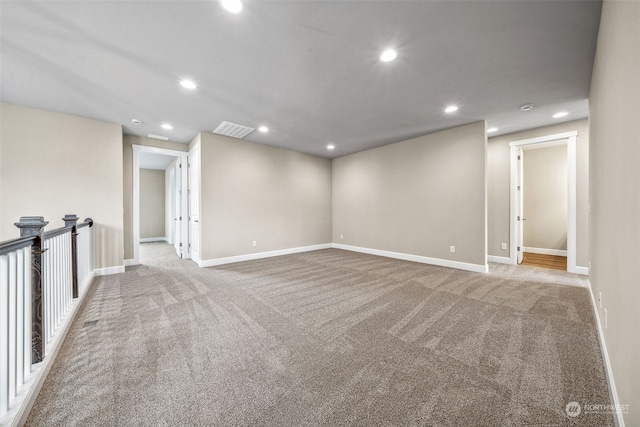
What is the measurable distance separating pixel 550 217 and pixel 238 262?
7.75 meters

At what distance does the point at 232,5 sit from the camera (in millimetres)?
1691

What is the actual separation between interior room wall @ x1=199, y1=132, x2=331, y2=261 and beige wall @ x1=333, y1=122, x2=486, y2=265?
2.82 ft

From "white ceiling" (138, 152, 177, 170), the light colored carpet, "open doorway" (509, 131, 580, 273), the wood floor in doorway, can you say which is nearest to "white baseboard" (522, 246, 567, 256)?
the wood floor in doorway

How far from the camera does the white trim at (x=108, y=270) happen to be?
156 inches

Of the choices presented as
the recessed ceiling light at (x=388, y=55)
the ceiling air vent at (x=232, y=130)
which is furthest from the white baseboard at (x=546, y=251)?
the ceiling air vent at (x=232, y=130)

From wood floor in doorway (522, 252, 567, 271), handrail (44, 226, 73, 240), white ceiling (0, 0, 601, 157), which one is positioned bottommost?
wood floor in doorway (522, 252, 567, 271)

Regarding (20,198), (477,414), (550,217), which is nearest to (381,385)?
(477,414)

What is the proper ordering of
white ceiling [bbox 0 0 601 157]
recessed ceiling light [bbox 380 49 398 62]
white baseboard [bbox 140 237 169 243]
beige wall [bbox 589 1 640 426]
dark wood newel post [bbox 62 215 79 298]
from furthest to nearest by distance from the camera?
white baseboard [bbox 140 237 169 243] < dark wood newel post [bbox 62 215 79 298] < recessed ceiling light [bbox 380 49 398 62] < white ceiling [bbox 0 0 601 157] < beige wall [bbox 589 1 640 426]

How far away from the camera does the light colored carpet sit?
129 centimetres

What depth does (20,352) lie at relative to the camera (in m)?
1.35

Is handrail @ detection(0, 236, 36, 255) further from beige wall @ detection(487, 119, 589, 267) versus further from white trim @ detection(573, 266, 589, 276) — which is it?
white trim @ detection(573, 266, 589, 276)

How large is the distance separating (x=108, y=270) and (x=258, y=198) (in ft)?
9.81

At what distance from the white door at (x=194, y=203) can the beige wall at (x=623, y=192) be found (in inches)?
208

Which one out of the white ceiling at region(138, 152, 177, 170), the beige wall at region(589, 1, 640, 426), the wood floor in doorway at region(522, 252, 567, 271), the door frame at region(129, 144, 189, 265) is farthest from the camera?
the white ceiling at region(138, 152, 177, 170)
